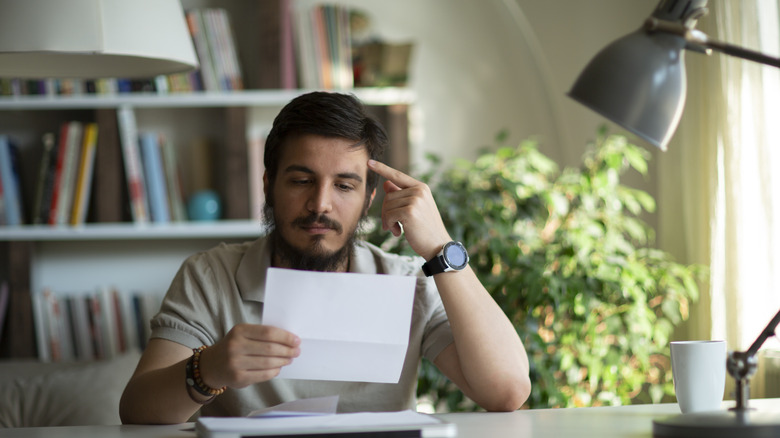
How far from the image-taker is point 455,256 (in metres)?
1.37

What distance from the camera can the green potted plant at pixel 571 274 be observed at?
2158 mm

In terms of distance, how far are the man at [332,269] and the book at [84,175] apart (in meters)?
1.22

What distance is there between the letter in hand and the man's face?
77 mm

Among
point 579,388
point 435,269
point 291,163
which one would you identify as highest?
point 291,163

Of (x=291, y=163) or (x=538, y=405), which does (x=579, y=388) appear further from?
(x=291, y=163)

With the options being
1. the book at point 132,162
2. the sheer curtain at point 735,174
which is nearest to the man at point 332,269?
the sheer curtain at point 735,174

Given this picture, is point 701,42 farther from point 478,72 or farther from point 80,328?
point 80,328

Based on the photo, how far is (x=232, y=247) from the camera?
1612mm

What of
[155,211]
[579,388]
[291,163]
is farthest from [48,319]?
[579,388]

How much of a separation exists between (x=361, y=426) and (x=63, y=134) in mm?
1986

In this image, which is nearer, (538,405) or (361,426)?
(361,426)

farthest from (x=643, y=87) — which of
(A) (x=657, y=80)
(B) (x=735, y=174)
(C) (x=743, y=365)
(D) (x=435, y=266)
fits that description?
(B) (x=735, y=174)

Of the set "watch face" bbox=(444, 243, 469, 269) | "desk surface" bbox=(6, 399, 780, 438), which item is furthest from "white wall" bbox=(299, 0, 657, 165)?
"desk surface" bbox=(6, 399, 780, 438)

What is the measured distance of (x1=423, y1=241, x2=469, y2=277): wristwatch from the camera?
4.48 ft
